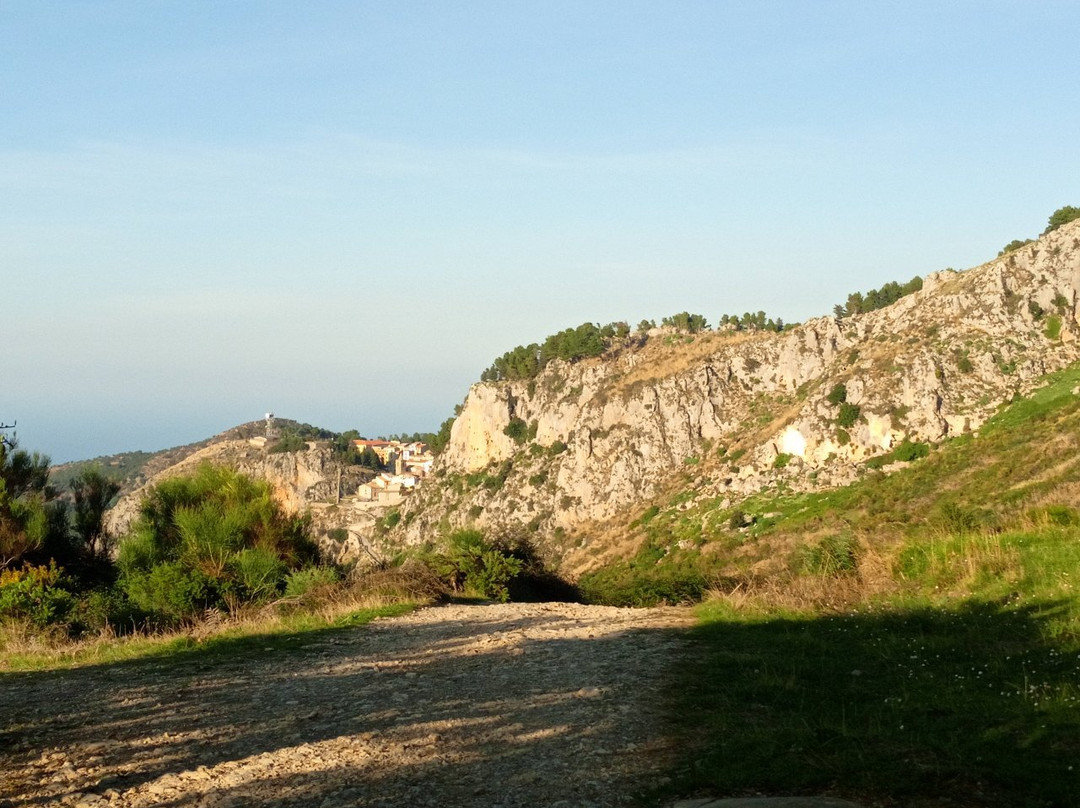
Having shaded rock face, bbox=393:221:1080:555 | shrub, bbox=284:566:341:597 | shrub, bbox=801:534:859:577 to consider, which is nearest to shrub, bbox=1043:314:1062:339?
shaded rock face, bbox=393:221:1080:555

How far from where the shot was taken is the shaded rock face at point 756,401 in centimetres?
5622

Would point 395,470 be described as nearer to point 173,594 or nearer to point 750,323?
point 750,323

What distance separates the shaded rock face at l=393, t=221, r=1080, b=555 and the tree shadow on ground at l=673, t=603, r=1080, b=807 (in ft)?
157

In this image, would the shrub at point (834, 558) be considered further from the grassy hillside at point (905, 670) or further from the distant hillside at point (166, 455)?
the distant hillside at point (166, 455)

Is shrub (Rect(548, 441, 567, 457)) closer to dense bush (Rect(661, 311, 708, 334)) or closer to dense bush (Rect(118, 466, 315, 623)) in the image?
dense bush (Rect(661, 311, 708, 334))

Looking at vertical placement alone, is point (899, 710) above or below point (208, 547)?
below

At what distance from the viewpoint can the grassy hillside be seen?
5652 mm

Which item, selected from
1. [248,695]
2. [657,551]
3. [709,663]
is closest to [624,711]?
[709,663]

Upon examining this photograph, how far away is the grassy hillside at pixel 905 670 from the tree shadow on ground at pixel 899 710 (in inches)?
0.7

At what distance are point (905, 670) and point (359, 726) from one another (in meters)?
4.89

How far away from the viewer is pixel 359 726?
7699mm

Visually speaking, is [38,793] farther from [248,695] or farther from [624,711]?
[624,711]

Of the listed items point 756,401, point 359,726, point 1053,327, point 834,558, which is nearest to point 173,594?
point 359,726

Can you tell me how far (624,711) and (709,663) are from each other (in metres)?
2.06
